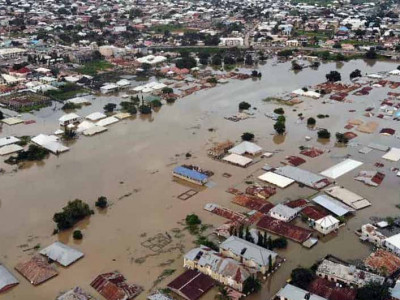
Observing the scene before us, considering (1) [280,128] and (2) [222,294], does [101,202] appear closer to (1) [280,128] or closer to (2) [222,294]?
(2) [222,294]

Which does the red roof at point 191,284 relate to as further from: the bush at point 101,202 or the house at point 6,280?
the bush at point 101,202

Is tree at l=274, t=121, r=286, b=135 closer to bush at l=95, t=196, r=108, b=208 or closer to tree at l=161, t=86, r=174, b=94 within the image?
tree at l=161, t=86, r=174, b=94

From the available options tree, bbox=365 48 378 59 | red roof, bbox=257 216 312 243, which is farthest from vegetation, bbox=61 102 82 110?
tree, bbox=365 48 378 59

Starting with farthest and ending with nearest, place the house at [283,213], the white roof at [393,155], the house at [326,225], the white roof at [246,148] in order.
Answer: the white roof at [246,148], the white roof at [393,155], the house at [283,213], the house at [326,225]

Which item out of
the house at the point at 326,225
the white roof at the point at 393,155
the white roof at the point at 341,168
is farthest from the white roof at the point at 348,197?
the white roof at the point at 393,155

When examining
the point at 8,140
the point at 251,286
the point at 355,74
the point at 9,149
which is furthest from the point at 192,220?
the point at 355,74

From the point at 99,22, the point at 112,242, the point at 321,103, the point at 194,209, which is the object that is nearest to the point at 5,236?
the point at 112,242
